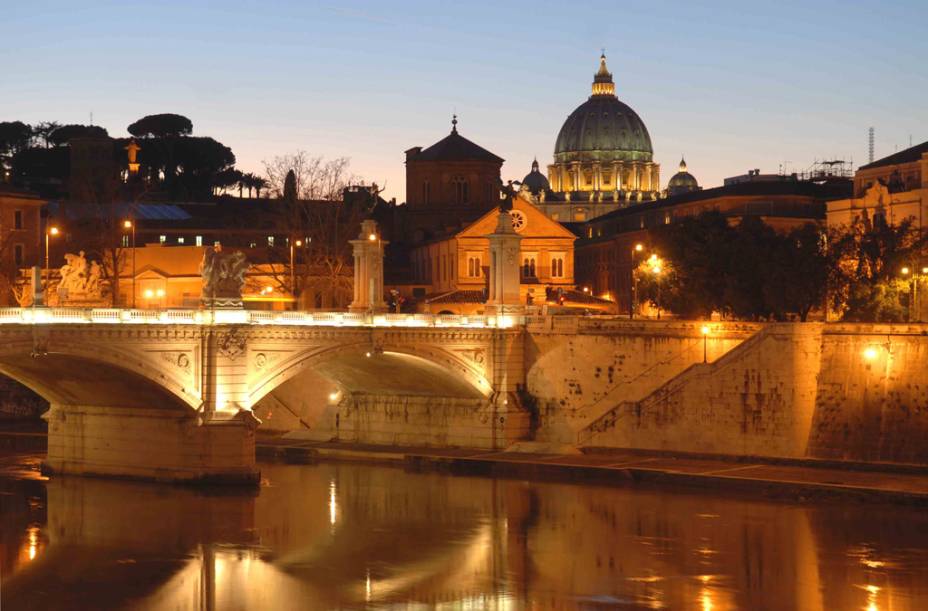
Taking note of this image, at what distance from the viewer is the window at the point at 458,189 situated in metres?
118

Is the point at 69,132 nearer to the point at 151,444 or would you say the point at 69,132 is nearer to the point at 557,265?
the point at 557,265

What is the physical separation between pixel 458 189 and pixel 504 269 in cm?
4388

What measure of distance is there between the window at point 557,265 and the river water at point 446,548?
40888mm

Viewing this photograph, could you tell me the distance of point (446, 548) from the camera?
53.5 meters

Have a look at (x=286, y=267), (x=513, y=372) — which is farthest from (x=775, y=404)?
(x=286, y=267)

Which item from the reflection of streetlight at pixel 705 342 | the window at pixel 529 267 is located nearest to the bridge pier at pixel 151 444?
the reflection of streetlight at pixel 705 342

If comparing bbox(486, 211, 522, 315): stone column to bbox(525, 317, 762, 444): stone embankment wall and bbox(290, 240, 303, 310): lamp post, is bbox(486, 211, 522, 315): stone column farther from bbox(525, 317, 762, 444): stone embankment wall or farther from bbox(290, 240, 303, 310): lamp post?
bbox(290, 240, 303, 310): lamp post

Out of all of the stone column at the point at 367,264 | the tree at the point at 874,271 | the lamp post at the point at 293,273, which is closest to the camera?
the stone column at the point at 367,264

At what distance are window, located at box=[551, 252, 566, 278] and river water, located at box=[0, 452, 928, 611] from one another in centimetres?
4089

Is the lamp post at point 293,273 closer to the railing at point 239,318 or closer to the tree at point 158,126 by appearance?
the railing at point 239,318

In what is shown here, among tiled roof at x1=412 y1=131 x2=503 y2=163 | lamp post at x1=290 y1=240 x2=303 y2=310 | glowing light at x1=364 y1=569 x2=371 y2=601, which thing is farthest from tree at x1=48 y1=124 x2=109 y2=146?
glowing light at x1=364 y1=569 x2=371 y2=601

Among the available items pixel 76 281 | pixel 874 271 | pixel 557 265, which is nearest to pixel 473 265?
pixel 557 265

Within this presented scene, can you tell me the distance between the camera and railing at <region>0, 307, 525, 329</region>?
58.2 m

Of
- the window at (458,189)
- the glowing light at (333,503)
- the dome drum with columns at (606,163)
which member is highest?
the dome drum with columns at (606,163)
